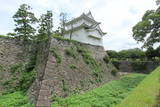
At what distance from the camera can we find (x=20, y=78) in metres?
7.75

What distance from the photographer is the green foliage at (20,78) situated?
23.5 ft

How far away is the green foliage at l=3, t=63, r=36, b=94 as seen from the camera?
23.5ft

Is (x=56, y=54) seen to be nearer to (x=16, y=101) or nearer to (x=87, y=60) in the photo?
(x=87, y=60)

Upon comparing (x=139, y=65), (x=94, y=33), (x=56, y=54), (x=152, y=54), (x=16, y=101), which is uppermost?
(x=94, y=33)

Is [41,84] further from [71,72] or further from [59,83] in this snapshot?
[71,72]

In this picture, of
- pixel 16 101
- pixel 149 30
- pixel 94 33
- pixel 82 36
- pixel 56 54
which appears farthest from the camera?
pixel 94 33

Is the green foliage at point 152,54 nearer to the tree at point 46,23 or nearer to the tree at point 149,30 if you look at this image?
the tree at point 149,30

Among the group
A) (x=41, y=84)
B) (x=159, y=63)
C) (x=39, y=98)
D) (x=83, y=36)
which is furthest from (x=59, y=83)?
(x=159, y=63)

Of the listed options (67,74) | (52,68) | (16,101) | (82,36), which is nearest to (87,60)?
(67,74)

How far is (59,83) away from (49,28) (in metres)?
9.37

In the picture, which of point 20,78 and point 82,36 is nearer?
point 20,78

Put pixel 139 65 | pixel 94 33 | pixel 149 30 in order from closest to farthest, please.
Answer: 1. pixel 149 30
2. pixel 94 33
3. pixel 139 65

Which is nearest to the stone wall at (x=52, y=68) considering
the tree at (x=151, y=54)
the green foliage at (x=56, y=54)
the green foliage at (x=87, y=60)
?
the green foliage at (x=56, y=54)

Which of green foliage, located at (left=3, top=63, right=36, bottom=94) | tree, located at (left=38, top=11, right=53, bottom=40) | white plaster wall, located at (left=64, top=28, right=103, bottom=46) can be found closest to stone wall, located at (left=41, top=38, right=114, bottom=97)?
green foliage, located at (left=3, top=63, right=36, bottom=94)
